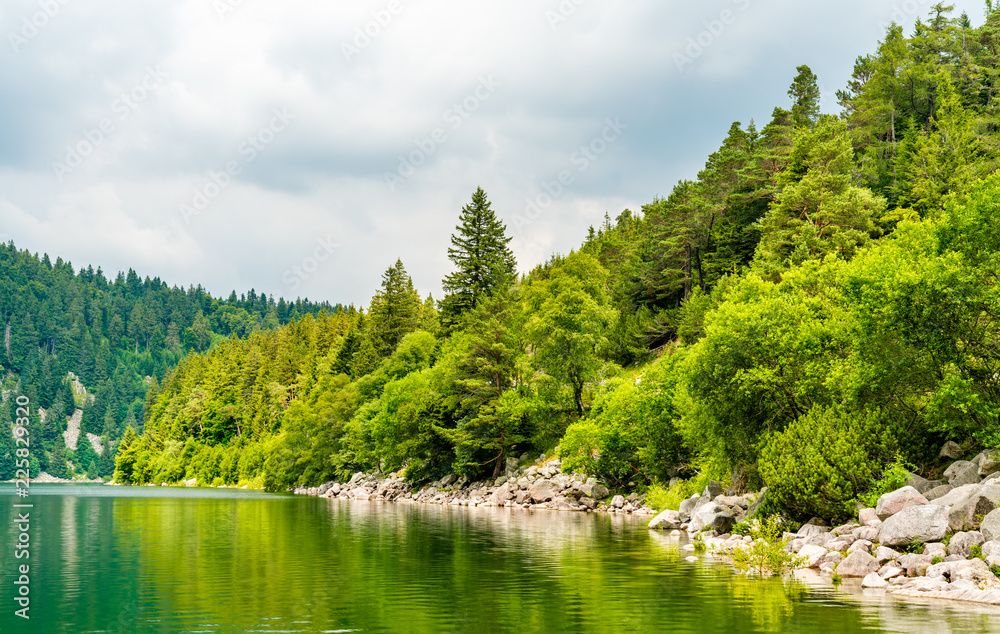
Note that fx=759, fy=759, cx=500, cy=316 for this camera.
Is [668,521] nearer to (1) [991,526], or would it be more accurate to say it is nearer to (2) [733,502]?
(2) [733,502]

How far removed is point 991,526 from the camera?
2103 centimetres

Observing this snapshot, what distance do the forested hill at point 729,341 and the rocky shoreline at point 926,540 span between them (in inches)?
62.8

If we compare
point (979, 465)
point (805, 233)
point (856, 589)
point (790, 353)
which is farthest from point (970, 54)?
point (856, 589)

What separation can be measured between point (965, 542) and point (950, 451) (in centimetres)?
894

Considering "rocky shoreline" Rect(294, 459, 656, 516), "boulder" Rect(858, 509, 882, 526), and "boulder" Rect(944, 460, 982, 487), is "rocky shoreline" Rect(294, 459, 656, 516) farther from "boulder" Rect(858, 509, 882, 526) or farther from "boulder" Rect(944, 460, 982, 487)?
"boulder" Rect(944, 460, 982, 487)

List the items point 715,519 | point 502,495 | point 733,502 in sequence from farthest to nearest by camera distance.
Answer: point 502,495, point 733,502, point 715,519

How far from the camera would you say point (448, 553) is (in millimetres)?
31391

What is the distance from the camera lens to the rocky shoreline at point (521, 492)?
202 feet

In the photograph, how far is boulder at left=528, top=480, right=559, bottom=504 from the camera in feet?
221

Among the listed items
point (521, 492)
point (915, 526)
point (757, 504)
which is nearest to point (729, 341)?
point (757, 504)

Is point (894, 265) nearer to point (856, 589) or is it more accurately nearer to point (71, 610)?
point (856, 589)

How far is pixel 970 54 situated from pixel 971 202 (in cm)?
7932

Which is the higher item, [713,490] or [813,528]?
[713,490]

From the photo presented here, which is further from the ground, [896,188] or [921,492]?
[896,188]
